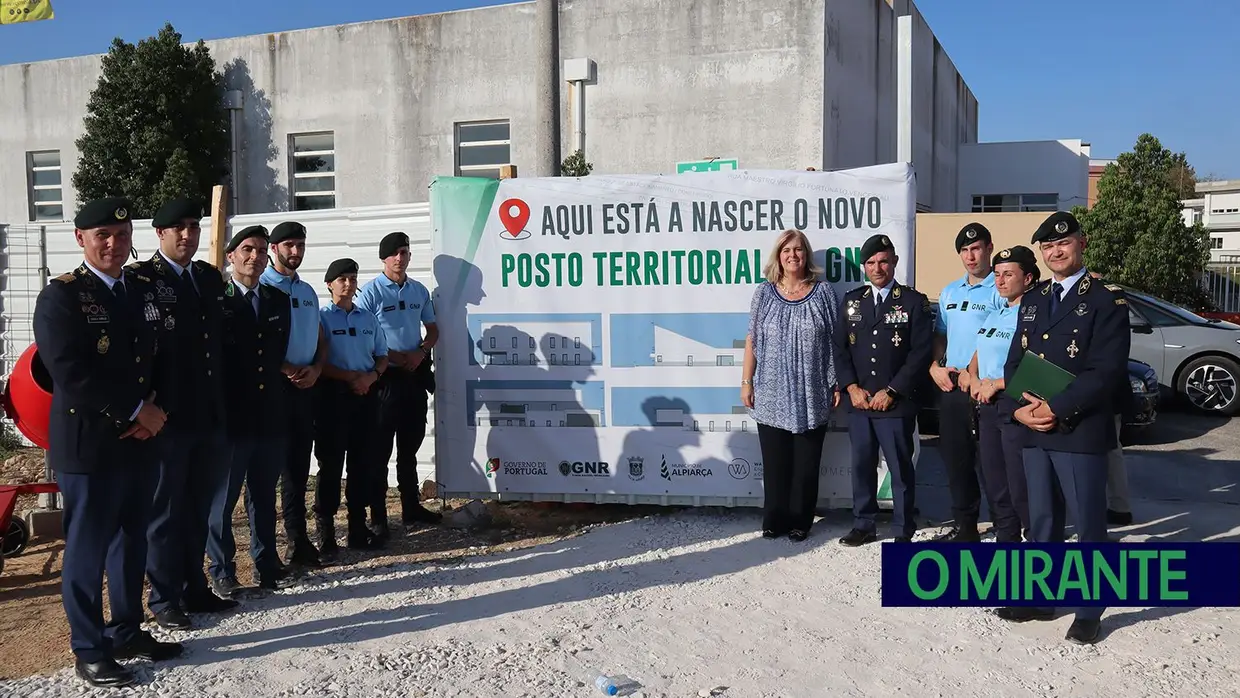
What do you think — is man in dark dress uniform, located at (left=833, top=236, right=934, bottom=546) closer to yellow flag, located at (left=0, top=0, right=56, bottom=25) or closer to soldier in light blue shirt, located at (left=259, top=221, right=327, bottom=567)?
soldier in light blue shirt, located at (left=259, top=221, right=327, bottom=567)

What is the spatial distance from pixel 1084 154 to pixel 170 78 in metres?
23.9

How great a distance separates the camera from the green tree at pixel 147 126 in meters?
18.2

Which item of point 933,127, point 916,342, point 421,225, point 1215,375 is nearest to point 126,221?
point 421,225

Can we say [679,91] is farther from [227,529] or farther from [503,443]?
[227,529]

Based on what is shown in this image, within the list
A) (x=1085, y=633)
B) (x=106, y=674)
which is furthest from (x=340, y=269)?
(x=1085, y=633)

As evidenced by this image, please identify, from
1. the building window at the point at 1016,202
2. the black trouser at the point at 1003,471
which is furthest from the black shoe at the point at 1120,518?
the building window at the point at 1016,202

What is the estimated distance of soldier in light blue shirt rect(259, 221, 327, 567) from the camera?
5109 millimetres

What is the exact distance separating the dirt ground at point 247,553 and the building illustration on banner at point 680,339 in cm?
113

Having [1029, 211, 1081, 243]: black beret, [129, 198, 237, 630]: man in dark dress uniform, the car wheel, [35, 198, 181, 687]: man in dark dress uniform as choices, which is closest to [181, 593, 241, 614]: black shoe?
[129, 198, 237, 630]: man in dark dress uniform

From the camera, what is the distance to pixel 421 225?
677cm

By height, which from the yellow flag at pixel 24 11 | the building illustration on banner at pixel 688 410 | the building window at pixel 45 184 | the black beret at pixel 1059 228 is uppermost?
the building window at pixel 45 184

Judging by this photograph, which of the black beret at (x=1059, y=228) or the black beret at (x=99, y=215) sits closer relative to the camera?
the black beret at (x=99, y=215)

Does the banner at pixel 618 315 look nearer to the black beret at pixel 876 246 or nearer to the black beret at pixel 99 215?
the black beret at pixel 876 246

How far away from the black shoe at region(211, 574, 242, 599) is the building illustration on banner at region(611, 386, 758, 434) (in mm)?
2518
